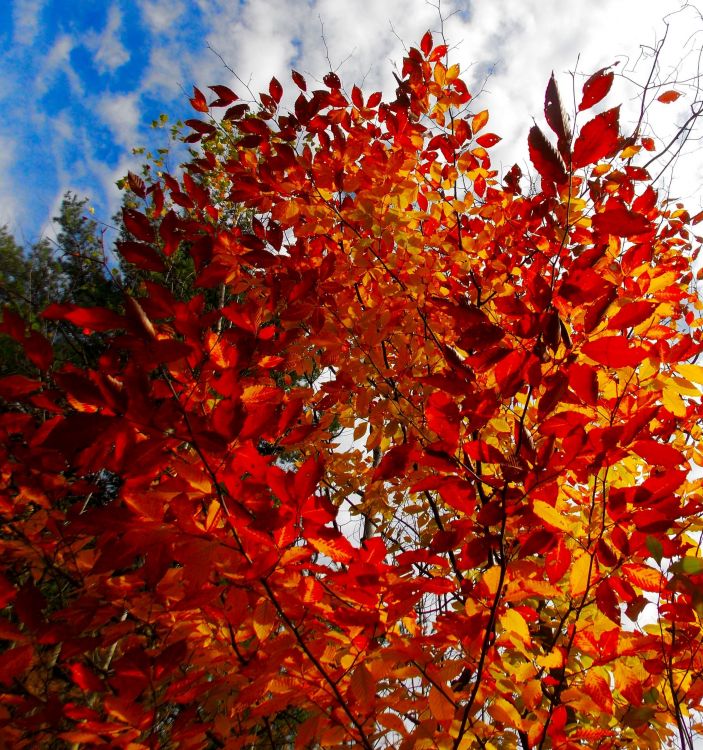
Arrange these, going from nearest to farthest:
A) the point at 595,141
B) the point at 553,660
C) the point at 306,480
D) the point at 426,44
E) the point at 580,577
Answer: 1. the point at 306,480
2. the point at 595,141
3. the point at 580,577
4. the point at 553,660
5. the point at 426,44

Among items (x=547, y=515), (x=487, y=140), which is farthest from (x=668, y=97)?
(x=547, y=515)

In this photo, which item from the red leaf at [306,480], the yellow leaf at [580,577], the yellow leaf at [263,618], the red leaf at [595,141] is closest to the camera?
the red leaf at [306,480]

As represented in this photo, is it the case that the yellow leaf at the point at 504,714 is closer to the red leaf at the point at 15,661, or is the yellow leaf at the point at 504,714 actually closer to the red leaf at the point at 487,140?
the red leaf at the point at 15,661

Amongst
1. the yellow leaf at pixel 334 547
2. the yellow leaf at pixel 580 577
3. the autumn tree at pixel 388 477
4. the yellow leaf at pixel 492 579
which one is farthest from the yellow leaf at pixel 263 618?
the yellow leaf at pixel 580 577

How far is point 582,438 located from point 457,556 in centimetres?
143

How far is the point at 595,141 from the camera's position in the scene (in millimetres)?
1093

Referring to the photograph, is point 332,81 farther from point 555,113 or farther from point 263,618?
point 263,618

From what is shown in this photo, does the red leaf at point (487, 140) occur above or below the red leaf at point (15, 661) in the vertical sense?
above

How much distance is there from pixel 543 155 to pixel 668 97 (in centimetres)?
222

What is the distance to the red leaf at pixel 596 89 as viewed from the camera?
47.3 inches

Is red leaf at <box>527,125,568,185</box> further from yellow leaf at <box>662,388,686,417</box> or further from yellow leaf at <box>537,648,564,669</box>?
yellow leaf at <box>537,648,564,669</box>

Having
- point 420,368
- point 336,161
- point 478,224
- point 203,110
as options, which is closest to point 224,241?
point 336,161

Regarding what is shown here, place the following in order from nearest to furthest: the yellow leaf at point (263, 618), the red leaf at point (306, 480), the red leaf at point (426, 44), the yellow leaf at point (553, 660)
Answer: the red leaf at point (306, 480) → the yellow leaf at point (263, 618) → the yellow leaf at point (553, 660) → the red leaf at point (426, 44)

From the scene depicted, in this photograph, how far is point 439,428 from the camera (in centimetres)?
116
